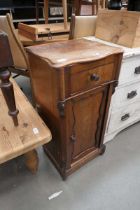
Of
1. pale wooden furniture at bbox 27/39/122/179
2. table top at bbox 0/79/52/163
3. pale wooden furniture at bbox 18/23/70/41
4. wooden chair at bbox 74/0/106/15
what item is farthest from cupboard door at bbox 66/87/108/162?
wooden chair at bbox 74/0/106/15

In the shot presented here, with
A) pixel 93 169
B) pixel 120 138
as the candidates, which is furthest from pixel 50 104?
pixel 120 138

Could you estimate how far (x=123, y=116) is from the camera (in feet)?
4.60

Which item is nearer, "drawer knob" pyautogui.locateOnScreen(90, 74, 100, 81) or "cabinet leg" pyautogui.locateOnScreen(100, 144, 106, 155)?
"drawer knob" pyautogui.locateOnScreen(90, 74, 100, 81)

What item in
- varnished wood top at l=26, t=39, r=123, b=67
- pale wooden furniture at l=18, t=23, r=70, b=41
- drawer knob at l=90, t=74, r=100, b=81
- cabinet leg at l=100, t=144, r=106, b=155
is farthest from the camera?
pale wooden furniture at l=18, t=23, r=70, b=41

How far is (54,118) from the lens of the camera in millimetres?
947

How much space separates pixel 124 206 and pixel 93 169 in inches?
11.9

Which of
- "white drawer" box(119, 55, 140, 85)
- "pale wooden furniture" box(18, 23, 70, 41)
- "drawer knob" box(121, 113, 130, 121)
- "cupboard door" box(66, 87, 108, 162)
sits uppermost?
"pale wooden furniture" box(18, 23, 70, 41)

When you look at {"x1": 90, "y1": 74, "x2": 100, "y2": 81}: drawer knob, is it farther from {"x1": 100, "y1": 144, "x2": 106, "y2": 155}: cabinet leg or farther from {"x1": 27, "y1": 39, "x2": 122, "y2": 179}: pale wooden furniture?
{"x1": 100, "y1": 144, "x2": 106, "y2": 155}: cabinet leg

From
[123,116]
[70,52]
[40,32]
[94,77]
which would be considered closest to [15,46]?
[40,32]

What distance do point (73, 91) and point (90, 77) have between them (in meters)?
0.11

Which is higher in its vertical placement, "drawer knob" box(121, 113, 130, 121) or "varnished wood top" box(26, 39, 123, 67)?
"varnished wood top" box(26, 39, 123, 67)

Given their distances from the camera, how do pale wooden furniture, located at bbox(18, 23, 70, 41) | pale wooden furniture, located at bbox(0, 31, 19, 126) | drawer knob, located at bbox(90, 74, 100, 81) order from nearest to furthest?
pale wooden furniture, located at bbox(0, 31, 19, 126), drawer knob, located at bbox(90, 74, 100, 81), pale wooden furniture, located at bbox(18, 23, 70, 41)

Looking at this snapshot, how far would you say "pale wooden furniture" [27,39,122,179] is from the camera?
0.77 meters

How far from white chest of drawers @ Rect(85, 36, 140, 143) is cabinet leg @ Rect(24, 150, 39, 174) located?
589 mm
